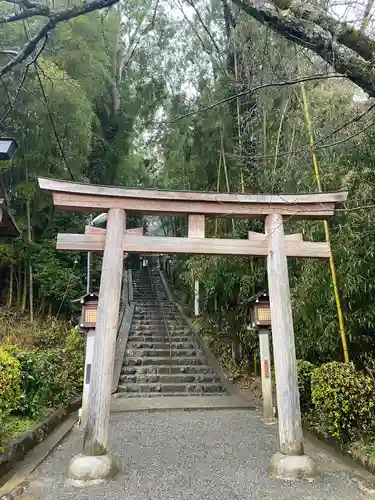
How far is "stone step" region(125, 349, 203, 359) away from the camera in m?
8.80

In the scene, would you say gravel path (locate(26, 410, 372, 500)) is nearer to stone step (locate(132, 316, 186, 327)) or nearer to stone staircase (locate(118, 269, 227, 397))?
stone staircase (locate(118, 269, 227, 397))

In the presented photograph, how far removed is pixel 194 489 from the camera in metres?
3.33

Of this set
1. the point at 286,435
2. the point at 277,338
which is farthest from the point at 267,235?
the point at 286,435

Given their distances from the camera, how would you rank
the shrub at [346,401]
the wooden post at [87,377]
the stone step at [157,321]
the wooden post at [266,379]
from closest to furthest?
the shrub at [346,401] < the wooden post at [87,377] < the wooden post at [266,379] < the stone step at [157,321]

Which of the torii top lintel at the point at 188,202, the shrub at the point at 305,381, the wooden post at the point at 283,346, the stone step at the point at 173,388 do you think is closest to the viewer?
the wooden post at the point at 283,346

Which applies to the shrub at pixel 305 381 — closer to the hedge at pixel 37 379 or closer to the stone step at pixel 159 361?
the hedge at pixel 37 379

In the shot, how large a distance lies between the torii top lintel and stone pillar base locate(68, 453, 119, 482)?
2308 millimetres

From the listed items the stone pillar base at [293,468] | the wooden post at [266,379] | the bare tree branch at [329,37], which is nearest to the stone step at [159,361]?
the wooden post at [266,379]

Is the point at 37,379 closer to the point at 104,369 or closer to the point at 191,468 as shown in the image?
the point at 104,369

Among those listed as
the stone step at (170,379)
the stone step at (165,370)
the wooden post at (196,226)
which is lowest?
the stone step at (170,379)

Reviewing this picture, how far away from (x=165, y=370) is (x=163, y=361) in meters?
0.37

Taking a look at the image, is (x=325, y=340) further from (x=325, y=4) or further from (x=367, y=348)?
(x=325, y=4)

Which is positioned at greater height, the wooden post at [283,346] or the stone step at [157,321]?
the stone step at [157,321]

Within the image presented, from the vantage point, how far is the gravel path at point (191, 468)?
3.22 m
